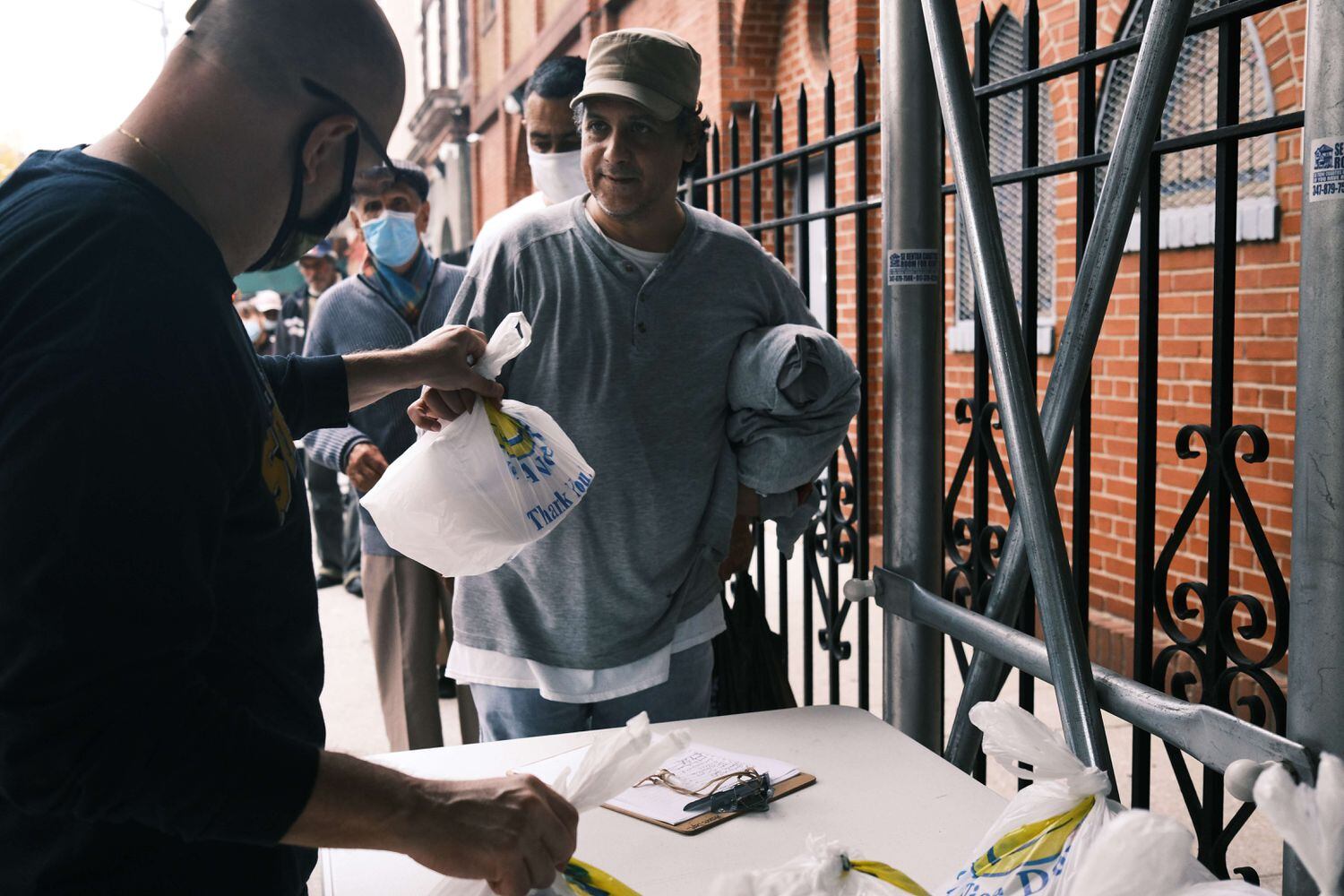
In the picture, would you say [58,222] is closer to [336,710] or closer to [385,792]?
[385,792]

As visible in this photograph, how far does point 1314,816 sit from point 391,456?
10.9ft

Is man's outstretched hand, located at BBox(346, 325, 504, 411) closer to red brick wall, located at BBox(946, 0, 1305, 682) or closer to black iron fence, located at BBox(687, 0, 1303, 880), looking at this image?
black iron fence, located at BBox(687, 0, 1303, 880)

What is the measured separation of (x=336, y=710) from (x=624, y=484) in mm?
3352

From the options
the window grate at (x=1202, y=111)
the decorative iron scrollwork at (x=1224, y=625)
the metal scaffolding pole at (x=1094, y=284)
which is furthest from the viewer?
the window grate at (x=1202, y=111)

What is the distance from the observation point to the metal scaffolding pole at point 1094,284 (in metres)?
1.44

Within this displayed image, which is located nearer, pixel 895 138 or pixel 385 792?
pixel 385 792

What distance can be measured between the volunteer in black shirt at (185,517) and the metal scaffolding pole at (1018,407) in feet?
2.29

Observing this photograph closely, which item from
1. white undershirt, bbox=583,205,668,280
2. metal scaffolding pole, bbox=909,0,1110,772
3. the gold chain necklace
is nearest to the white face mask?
white undershirt, bbox=583,205,668,280

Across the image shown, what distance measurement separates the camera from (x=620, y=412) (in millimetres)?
2381

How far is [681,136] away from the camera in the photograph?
2570 mm

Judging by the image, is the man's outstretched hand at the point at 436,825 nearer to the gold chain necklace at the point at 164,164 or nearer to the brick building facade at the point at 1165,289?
the gold chain necklace at the point at 164,164

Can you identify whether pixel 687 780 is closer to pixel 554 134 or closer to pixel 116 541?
pixel 116 541

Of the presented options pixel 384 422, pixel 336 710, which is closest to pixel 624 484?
pixel 384 422

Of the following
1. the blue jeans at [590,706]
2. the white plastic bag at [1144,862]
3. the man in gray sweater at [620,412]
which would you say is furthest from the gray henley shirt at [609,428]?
the white plastic bag at [1144,862]
